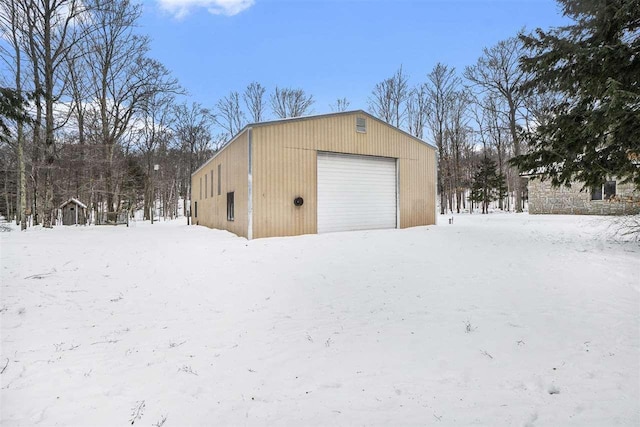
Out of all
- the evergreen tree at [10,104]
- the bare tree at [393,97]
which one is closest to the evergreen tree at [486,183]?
the bare tree at [393,97]

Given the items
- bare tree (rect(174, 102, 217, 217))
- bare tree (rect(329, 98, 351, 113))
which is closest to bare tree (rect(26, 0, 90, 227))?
bare tree (rect(174, 102, 217, 217))

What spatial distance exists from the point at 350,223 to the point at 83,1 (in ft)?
51.5

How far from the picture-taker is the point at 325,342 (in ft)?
10.6

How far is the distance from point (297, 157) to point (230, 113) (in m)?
24.0

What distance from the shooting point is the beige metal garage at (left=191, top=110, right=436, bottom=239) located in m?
9.67

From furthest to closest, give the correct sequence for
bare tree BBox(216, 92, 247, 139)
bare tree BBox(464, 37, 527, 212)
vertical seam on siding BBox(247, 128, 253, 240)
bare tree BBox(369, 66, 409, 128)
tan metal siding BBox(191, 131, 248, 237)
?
bare tree BBox(216, 92, 247, 139) < bare tree BBox(369, 66, 409, 128) < bare tree BBox(464, 37, 527, 212) < tan metal siding BBox(191, 131, 248, 237) < vertical seam on siding BBox(247, 128, 253, 240)

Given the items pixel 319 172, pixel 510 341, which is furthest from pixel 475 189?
pixel 510 341

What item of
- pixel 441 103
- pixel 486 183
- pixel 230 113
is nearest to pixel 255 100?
pixel 230 113

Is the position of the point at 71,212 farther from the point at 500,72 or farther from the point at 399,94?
the point at 500,72

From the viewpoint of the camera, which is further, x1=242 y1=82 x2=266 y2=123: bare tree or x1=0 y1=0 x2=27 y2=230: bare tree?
x1=242 y1=82 x2=266 y2=123: bare tree

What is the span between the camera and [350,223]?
37.3ft

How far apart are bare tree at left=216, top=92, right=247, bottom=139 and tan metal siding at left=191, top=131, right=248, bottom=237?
14.0 metres

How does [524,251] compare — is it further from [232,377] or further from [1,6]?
[1,6]

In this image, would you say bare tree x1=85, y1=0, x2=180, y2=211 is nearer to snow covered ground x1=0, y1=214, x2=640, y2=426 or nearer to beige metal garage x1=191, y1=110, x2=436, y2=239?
beige metal garage x1=191, y1=110, x2=436, y2=239
